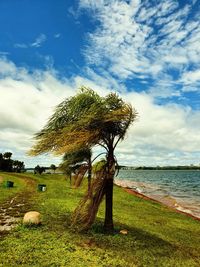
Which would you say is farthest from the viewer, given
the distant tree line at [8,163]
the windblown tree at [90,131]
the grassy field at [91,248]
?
the distant tree line at [8,163]

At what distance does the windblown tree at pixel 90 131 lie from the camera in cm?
1423

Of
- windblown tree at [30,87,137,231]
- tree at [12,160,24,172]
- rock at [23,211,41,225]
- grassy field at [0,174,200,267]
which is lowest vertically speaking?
grassy field at [0,174,200,267]

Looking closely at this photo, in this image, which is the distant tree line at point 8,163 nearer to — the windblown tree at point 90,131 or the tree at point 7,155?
the tree at point 7,155

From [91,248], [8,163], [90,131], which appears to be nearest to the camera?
[91,248]

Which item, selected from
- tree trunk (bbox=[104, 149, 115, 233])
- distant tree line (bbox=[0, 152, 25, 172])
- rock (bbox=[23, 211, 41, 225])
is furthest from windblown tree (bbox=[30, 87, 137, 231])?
distant tree line (bbox=[0, 152, 25, 172])

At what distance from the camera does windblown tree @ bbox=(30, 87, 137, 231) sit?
14.2m

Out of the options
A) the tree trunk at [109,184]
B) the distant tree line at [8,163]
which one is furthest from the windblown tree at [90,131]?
the distant tree line at [8,163]

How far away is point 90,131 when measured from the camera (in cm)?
1438

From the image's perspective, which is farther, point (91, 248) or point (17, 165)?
point (17, 165)

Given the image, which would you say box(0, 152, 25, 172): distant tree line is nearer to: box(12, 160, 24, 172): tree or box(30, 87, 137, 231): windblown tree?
box(12, 160, 24, 172): tree

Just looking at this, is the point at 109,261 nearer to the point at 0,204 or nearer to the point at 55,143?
the point at 55,143

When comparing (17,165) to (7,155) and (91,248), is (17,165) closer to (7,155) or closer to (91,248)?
(7,155)

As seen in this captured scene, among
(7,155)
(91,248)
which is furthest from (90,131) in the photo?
(7,155)

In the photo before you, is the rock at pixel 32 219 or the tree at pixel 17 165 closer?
the rock at pixel 32 219
